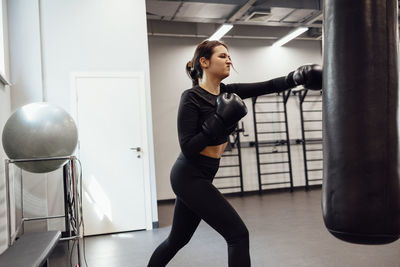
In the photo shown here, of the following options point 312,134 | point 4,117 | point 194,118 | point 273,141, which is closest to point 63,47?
point 4,117

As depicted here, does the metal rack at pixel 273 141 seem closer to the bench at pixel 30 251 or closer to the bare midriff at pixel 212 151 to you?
the bench at pixel 30 251

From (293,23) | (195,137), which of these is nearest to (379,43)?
(195,137)

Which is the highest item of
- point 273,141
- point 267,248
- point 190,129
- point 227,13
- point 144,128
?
point 227,13

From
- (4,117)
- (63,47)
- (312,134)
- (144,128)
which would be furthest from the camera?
(312,134)

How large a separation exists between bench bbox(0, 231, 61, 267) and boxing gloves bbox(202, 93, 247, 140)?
107cm

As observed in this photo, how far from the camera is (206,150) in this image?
1594mm

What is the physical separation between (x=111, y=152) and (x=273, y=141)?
3738 millimetres

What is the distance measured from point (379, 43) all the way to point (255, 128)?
19.0 ft

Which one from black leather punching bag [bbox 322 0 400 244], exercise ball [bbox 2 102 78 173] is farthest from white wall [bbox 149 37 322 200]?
black leather punching bag [bbox 322 0 400 244]

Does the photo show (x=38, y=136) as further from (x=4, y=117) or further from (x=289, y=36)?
(x=289, y=36)

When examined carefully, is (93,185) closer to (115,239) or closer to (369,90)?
(115,239)

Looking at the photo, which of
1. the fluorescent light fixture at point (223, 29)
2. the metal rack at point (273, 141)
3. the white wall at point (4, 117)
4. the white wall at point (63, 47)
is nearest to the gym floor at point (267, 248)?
the white wall at point (4, 117)

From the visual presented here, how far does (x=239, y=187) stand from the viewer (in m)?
6.70

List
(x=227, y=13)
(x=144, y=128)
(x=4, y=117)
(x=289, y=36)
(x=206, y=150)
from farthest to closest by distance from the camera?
(x=289, y=36) → (x=227, y=13) → (x=144, y=128) → (x=4, y=117) → (x=206, y=150)
